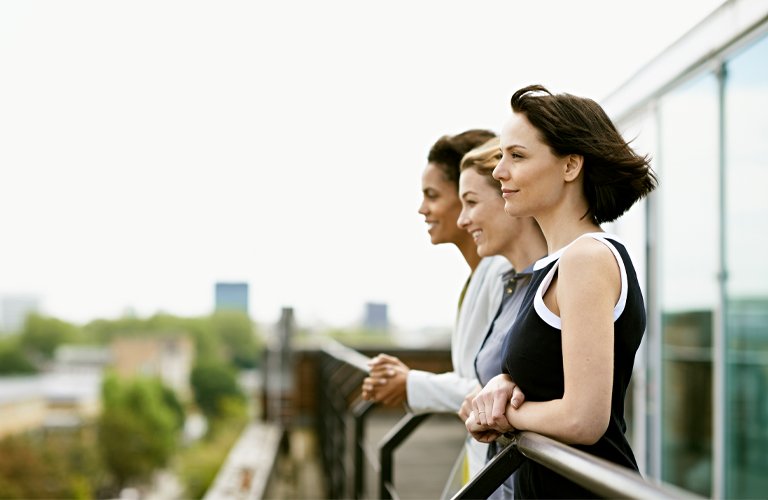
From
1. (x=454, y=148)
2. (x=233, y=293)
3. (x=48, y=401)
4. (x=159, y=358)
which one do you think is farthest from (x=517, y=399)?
(x=48, y=401)

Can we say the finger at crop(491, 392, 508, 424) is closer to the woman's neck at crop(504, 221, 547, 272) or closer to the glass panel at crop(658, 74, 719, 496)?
the woman's neck at crop(504, 221, 547, 272)

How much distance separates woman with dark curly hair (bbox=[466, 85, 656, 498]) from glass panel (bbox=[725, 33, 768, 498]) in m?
2.89

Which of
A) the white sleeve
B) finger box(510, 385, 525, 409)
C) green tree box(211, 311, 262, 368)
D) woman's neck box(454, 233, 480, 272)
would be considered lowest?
green tree box(211, 311, 262, 368)

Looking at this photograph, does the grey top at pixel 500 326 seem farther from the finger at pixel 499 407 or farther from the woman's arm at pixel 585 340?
the woman's arm at pixel 585 340

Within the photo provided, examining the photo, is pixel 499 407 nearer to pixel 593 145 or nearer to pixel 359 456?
pixel 593 145

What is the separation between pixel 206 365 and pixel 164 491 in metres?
14.2

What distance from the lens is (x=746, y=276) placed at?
4.33m

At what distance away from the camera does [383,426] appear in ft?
27.7

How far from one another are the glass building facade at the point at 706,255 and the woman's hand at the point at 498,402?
273 centimetres

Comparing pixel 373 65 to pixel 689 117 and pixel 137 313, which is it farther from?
pixel 137 313

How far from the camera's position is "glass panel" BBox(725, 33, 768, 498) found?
412 centimetres

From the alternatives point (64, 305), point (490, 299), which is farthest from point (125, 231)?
point (490, 299)

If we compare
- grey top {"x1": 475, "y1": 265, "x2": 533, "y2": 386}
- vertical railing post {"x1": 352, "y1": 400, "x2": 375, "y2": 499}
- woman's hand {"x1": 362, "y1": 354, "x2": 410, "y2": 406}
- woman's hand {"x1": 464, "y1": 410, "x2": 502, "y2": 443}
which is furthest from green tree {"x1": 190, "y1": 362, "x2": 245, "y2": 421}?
woman's hand {"x1": 464, "y1": 410, "x2": 502, "y2": 443}

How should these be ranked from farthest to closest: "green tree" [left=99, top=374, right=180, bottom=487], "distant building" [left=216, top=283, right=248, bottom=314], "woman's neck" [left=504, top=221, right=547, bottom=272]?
"distant building" [left=216, top=283, right=248, bottom=314], "green tree" [left=99, top=374, right=180, bottom=487], "woman's neck" [left=504, top=221, right=547, bottom=272]
